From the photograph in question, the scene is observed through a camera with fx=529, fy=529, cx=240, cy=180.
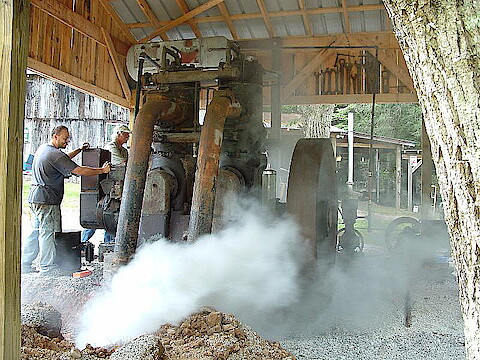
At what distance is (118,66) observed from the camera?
26.5 feet

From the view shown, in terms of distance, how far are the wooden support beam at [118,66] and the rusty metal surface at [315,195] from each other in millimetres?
4127

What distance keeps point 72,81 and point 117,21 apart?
1.36 meters

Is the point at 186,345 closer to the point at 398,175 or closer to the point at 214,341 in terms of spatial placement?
the point at 214,341

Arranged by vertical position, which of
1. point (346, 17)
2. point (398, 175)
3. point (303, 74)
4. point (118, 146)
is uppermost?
point (346, 17)

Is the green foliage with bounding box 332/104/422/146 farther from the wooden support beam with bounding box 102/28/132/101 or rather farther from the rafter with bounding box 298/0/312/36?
the wooden support beam with bounding box 102/28/132/101

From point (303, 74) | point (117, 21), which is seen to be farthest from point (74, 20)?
point (303, 74)

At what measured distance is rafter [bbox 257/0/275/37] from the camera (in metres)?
7.41

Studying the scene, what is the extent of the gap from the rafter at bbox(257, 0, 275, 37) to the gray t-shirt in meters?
3.43

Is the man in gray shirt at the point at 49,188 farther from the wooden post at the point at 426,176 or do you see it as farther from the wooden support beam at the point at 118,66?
the wooden post at the point at 426,176

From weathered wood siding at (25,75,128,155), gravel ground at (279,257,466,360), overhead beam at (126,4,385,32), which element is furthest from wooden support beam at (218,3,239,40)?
weathered wood siding at (25,75,128,155)

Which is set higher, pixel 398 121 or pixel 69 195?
pixel 398 121

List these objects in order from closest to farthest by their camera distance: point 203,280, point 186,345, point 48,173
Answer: point 186,345
point 203,280
point 48,173

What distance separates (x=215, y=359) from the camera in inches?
90.3

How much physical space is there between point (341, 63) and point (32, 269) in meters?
5.24
